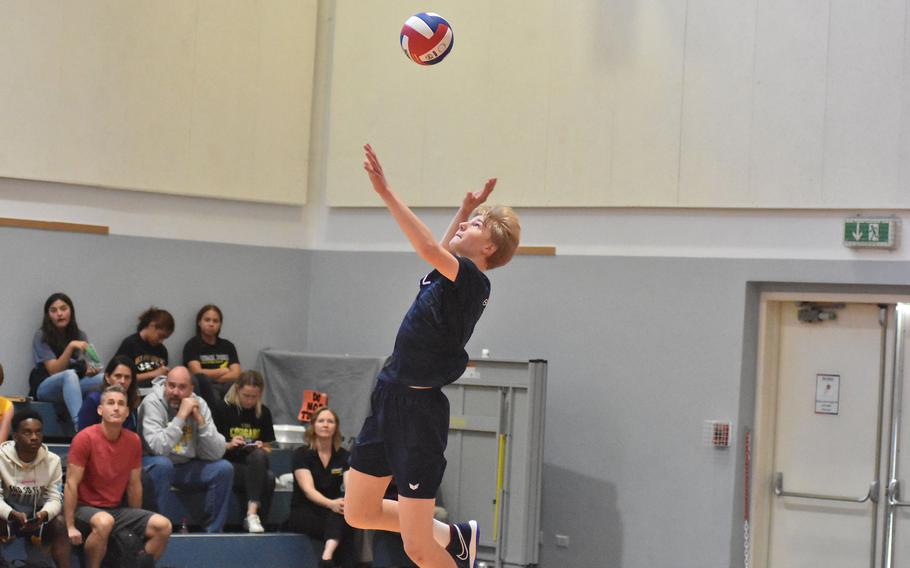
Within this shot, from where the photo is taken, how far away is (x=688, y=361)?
10016 mm

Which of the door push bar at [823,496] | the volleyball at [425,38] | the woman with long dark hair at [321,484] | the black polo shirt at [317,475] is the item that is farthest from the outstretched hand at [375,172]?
the door push bar at [823,496]

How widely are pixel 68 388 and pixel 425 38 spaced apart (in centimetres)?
445

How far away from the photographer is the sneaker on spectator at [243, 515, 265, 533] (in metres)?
9.14

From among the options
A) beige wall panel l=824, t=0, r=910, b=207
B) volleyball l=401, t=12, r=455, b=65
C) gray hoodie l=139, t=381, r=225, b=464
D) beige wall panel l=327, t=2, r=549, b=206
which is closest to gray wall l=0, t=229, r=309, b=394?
beige wall panel l=327, t=2, r=549, b=206

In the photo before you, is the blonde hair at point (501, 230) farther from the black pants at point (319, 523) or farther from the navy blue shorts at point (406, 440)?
the black pants at point (319, 523)

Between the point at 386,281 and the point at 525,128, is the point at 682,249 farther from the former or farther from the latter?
the point at 386,281

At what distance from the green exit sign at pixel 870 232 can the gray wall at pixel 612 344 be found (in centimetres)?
18

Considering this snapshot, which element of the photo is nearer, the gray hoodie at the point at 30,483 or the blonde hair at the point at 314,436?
the gray hoodie at the point at 30,483

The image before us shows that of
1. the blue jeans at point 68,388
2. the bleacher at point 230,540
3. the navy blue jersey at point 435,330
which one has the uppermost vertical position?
the navy blue jersey at point 435,330

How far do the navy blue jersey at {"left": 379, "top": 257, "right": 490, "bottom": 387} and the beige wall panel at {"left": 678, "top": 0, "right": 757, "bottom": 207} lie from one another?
5342 millimetres

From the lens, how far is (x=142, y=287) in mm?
10672

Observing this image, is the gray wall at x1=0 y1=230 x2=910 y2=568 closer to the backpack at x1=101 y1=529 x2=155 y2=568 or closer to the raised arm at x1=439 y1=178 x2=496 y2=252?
the backpack at x1=101 y1=529 x2=155 y2=568

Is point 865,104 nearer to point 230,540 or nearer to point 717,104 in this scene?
point 717,104

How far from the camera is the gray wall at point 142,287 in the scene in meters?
9.91
